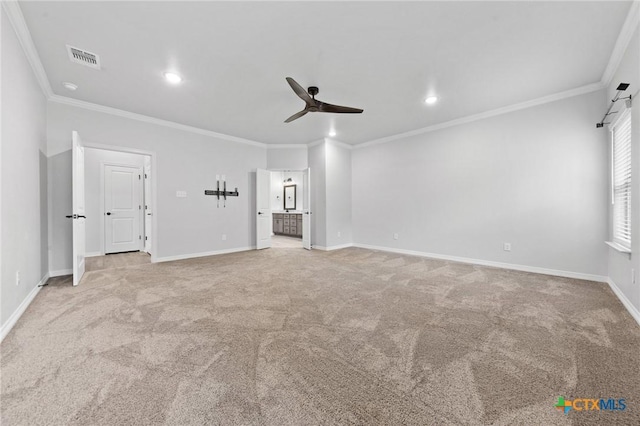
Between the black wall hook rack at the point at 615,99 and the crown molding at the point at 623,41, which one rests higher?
the crown molding at the point at 623,41

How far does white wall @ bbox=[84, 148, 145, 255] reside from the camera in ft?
17.9

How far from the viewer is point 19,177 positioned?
254 cm

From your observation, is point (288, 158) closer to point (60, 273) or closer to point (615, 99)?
point (60, 273)

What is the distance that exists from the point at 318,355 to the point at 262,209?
4.86 m

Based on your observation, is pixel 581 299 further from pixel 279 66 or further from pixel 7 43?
pixel 7 43

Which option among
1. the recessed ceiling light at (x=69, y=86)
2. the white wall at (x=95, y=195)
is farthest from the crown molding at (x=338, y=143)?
the white wall at (x=95, y=195)

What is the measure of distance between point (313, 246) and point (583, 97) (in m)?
5.32

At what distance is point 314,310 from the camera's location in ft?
8.26

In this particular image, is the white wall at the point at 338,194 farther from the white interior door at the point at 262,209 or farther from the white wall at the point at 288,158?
the white interior door at the point at 262,209

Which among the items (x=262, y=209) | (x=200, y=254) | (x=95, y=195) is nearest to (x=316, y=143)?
(x=262, y=209)

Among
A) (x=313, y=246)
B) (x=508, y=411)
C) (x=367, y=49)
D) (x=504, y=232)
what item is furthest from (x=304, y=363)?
(x=313, y=246)

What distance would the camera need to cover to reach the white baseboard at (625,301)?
91.3 inches

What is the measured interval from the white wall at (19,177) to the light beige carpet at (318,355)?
1.02 ft

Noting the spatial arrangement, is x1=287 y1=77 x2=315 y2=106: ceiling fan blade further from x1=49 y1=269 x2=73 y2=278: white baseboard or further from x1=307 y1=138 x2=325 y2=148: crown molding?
x1=49 y1=269 x2=73 y2=278: white baseboard
